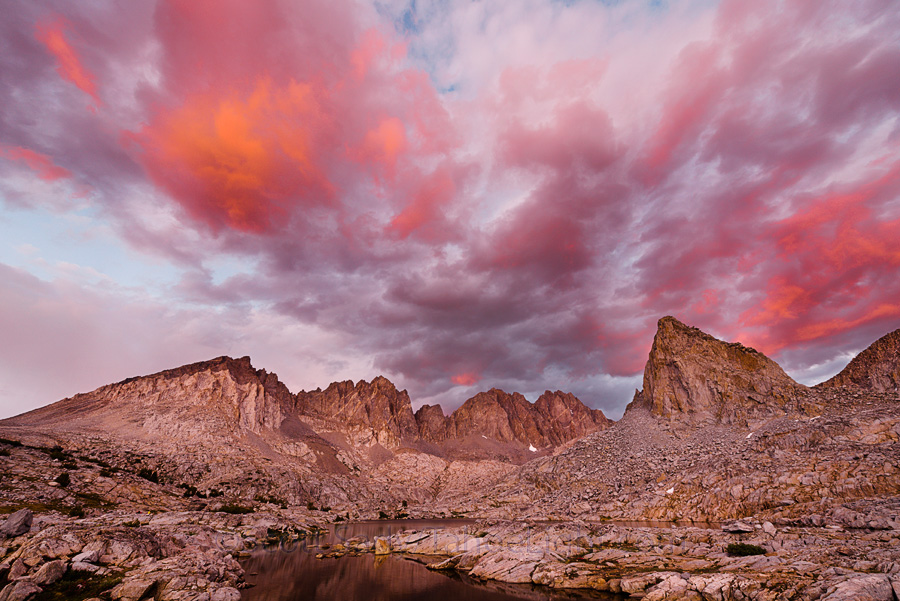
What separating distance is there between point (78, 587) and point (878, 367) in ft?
769

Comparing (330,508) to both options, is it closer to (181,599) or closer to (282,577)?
(282,577)

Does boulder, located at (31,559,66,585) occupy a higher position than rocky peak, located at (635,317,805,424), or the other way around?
rocky peak, located at (635,317,805,424)

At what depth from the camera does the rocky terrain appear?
32562 mm

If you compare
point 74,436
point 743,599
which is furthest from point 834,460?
point 74,436

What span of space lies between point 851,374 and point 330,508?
9558 inches

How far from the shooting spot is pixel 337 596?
3697 centimetres

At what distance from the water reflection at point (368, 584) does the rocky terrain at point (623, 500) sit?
10.5ft

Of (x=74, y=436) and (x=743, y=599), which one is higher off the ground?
(x=74, y=436)

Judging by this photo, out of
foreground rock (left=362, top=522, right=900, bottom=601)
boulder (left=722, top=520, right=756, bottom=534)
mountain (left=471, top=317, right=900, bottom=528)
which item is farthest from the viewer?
mountain (left=471, top=317, right=900, bottom=528)

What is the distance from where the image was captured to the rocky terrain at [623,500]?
107 ft

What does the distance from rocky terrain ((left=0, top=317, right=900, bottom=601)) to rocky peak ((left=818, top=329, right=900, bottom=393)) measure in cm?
66

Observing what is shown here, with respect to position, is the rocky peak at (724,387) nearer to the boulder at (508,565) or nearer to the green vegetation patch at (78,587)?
the boulder at (508,565)

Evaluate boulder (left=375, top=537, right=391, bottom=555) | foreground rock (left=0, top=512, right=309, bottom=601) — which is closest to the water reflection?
foreground rock (left=0, top=512, right=309, bottom=601)

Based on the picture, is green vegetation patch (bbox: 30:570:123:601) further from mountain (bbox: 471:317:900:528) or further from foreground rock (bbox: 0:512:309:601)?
mountain (bbox: 471:317:900:528)
